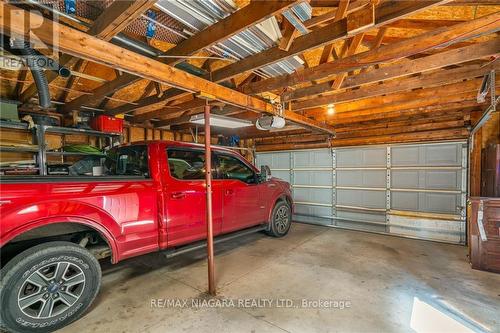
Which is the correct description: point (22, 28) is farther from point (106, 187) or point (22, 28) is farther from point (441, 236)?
point (441, 236)

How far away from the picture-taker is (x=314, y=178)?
6477 millimetres

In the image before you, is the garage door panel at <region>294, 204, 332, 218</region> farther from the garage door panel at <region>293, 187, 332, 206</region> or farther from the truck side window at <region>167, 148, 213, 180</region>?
the truck side window at <region>167, 148, 213, 180</region>

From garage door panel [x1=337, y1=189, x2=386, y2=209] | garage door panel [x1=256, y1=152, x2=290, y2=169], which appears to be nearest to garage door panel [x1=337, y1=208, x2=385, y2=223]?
garage door panel [x1=337, y1=189, x2=386, y2=209]

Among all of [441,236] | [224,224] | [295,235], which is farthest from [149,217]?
[441,236]

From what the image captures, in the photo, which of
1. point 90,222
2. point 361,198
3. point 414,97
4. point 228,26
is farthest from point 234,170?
point 361,198

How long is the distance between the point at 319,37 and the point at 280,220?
360cm

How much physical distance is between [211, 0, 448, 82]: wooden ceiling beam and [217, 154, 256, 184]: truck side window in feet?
4.65

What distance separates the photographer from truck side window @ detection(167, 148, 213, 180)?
9.86 ft

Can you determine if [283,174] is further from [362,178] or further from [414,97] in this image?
[414,97]

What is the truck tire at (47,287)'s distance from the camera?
71.3 inches

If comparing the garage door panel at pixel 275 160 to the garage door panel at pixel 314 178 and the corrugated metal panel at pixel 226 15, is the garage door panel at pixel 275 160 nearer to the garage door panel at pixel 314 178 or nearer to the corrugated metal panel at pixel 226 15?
the garage door panel at pixel 314 178
